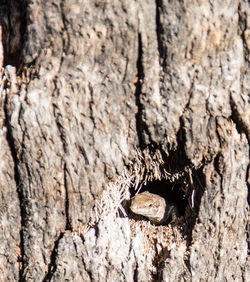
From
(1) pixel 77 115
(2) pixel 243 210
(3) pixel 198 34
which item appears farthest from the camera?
(2) pixel 243 210

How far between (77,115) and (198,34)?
2.54 feet

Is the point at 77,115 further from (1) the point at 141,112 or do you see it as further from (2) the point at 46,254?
(2) the point at 46,254

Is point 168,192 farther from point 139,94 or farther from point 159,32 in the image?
point 159,32

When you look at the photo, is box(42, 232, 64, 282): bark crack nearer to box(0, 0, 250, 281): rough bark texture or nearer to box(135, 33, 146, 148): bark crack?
box(0, 0, 250, 281): rough bark texture

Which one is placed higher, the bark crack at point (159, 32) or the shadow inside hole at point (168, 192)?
the bark crack at point (159, 32)

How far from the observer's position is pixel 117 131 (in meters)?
2.47

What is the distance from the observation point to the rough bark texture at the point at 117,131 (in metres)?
2.29

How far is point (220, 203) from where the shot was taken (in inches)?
100

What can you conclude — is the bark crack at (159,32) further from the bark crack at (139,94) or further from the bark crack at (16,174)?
the bark crack at (16,174)

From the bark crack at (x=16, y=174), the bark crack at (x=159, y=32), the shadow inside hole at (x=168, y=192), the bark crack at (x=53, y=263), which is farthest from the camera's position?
the shadow inside hole at (x=168, y=192)

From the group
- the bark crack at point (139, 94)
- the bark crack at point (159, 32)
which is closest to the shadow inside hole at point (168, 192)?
the bark crack at point (139, 94)

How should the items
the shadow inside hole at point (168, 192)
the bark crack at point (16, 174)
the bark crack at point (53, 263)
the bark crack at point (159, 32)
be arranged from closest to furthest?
the bark crack at point (159, 32) < the bark crack at point (16, 174) < the bark crack at point (53, 263) < the shadow inside hole at point (168, 192)

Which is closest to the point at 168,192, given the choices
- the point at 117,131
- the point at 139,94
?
the point at 117,131

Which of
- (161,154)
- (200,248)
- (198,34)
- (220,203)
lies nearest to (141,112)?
(161,154)
